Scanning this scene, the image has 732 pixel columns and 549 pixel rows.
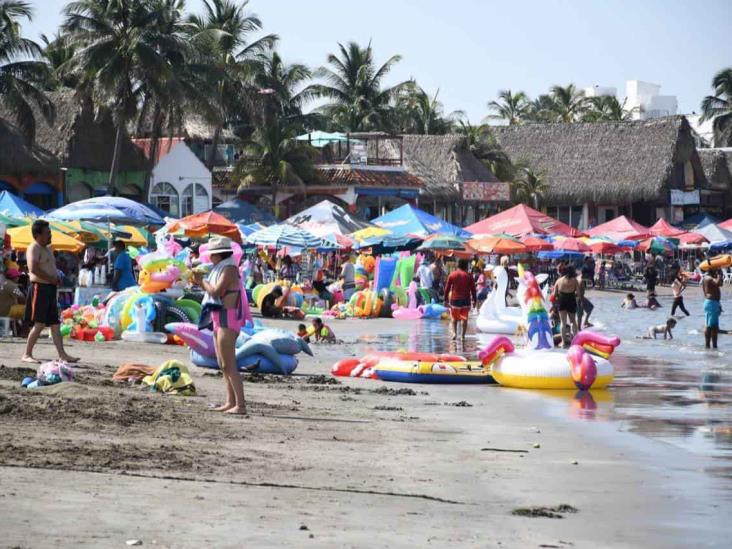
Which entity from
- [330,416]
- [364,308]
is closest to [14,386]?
[330,416]

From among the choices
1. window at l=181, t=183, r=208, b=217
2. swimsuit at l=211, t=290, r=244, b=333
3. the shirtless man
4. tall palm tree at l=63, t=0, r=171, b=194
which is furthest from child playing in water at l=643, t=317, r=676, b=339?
window at l=181, t=183, r=208, b=217

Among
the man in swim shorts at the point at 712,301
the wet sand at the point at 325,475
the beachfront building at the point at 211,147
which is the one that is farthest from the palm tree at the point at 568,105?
the wet sand at the point at 325,475

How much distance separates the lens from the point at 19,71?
41750 millimetres

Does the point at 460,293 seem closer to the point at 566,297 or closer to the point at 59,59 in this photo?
the point at 566,297

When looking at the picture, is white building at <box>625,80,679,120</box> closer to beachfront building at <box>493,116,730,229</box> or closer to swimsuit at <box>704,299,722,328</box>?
beachfront building at <box>493,116,730,229</box>

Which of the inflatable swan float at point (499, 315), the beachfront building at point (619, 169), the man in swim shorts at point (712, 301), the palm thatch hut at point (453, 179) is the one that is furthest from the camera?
the beachfront building at point (619, 169)

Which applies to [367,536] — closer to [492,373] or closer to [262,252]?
[492,373]

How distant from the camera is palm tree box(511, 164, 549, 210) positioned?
6875 centimetres

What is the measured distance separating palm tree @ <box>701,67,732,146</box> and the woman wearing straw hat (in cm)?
6987

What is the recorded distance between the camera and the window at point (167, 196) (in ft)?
169

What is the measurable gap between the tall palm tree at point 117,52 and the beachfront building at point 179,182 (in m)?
6.24

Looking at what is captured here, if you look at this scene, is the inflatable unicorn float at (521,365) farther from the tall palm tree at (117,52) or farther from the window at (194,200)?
the window at (194,200)

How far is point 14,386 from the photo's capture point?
36.7ft

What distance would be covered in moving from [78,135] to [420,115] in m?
28.8
